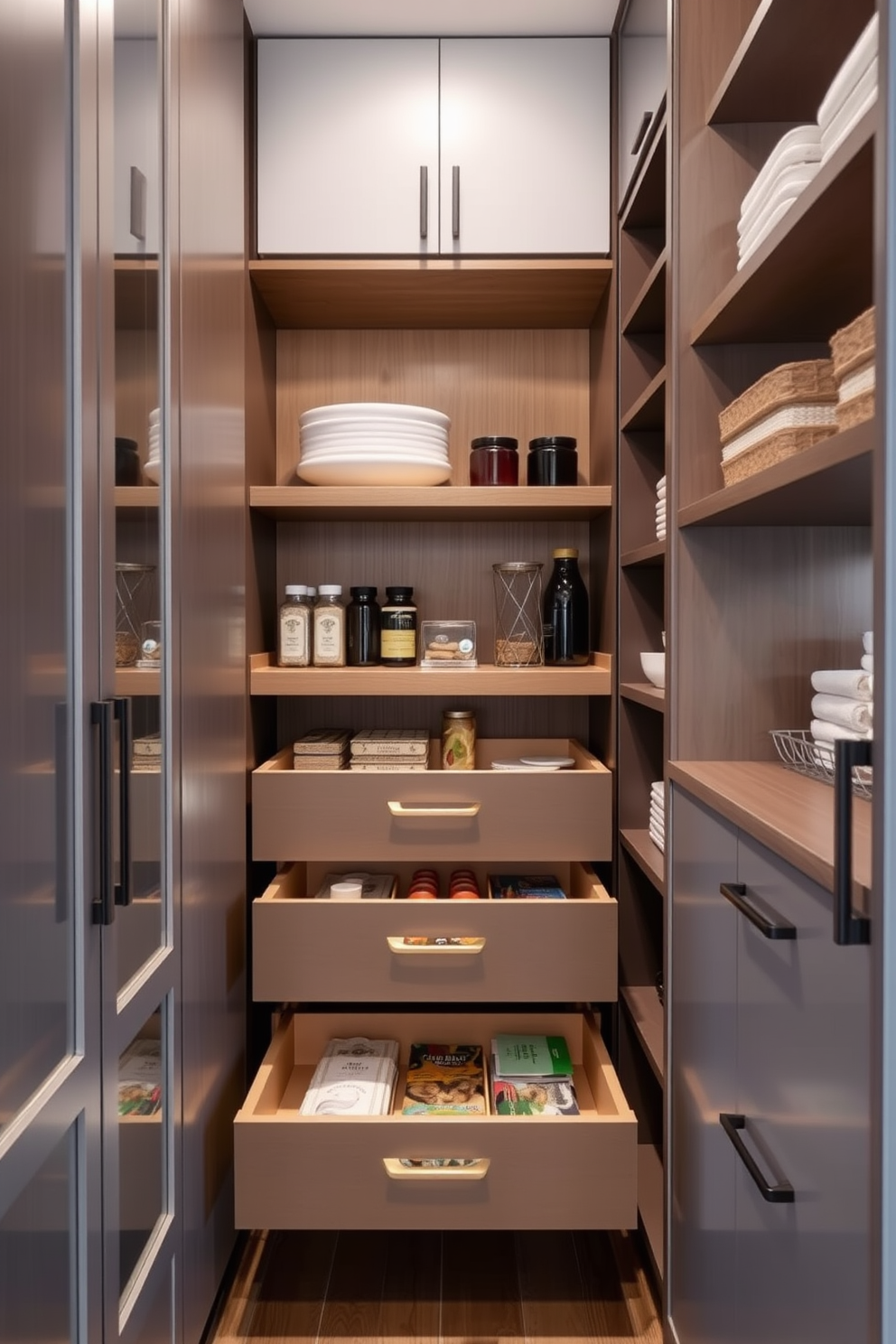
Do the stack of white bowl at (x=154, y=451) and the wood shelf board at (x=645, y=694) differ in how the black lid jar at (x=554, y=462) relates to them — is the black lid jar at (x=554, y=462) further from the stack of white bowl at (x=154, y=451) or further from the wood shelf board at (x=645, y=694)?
the stack of white bowl at (x=154, y=451)

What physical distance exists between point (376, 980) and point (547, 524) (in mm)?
1048

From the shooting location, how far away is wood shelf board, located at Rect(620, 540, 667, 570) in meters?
1.55

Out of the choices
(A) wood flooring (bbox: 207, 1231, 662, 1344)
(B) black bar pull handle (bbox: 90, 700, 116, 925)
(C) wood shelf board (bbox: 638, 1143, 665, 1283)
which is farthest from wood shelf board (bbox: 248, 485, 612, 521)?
(A) wood flooring (bbox: 207, 1231, 662, 1344)

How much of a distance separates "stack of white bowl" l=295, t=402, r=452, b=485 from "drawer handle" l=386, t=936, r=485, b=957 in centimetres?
87

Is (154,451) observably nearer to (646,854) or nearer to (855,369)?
(855,369)

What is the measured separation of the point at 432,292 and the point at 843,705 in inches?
50.2

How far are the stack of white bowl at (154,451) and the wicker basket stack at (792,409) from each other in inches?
28.9

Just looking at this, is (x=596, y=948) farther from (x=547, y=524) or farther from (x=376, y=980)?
(x=547, y=524)

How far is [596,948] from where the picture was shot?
1754 mm

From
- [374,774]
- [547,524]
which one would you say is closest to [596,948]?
[374,774]

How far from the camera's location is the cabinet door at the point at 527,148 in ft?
6.12

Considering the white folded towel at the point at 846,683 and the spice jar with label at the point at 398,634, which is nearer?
the white folded towel at the point at 846,683

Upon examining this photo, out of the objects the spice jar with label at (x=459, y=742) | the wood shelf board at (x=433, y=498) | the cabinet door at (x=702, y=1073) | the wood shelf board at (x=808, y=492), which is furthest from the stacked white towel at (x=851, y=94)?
the spice jar with label at (x=459, y=742)

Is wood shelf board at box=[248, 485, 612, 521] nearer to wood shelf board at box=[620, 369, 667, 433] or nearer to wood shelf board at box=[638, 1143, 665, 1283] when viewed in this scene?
wood shelf board at box=[620, 369, 667, 433]
